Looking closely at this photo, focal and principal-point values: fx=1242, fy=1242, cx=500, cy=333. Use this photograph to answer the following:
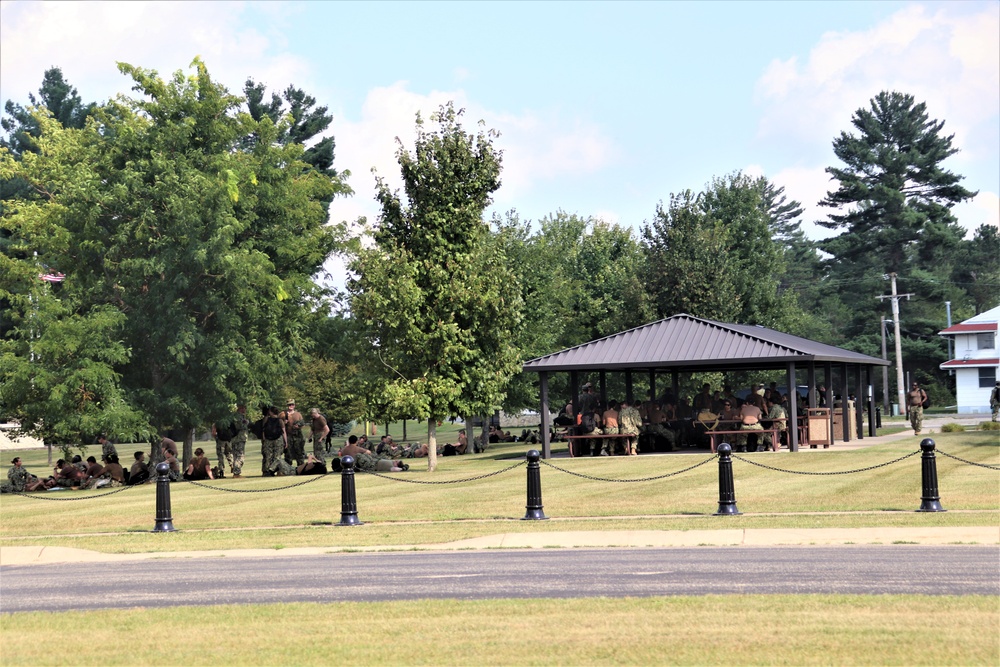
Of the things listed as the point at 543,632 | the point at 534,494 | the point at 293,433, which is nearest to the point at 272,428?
the point at 293,433

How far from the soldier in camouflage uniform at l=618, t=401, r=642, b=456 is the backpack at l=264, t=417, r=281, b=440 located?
30.8ft

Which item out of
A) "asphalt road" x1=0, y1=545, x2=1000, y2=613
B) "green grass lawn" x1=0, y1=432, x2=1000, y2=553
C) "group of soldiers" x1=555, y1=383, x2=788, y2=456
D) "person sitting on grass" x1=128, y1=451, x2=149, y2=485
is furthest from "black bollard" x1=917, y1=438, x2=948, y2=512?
"person sitting on grass" x1=128, y1=451, x2=149, y2=485

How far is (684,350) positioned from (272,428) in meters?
11.3

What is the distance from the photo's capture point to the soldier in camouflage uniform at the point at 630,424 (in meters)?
33.9

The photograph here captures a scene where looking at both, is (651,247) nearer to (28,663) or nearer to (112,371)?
(112,371)

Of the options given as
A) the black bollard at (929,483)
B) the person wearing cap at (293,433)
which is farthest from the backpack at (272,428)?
the black bollard at (929,483)

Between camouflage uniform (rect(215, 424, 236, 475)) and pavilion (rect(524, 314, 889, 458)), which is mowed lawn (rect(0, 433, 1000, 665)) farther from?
pavilion (rect(524, 314, 889, 458))

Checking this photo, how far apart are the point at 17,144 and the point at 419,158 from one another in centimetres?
5031

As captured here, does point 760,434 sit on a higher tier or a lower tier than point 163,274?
lower

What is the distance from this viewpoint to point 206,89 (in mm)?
40562

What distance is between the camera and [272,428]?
30.5 metres

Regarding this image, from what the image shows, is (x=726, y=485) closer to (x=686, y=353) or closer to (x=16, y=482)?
(x=686, y=353)

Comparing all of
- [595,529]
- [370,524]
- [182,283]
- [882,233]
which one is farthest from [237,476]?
[882,233]

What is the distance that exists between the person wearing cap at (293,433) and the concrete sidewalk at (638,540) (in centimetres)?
1514
